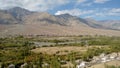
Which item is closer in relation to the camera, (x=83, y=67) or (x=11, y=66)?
(x=83, y=67)

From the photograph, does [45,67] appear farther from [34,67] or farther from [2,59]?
[2,59]

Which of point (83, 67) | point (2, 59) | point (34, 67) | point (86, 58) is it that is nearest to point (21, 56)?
point (2, 59)

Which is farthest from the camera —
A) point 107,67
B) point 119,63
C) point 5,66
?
point 5,66

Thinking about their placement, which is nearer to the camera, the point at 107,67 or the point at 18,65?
the point at 107,67

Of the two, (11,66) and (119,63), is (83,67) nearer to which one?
(119,63)

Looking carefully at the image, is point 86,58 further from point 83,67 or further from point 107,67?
point 107,67

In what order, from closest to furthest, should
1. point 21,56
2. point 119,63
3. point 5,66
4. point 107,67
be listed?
point 107,67 < point 119,63 < point 5,66 < point 21,56

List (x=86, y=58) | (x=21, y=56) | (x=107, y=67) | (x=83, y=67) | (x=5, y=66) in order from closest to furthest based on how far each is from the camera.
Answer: (x=107, y=67), (x=83, y=67), (x=5, y=66), (x=86, y=58), (x=21, y=56)

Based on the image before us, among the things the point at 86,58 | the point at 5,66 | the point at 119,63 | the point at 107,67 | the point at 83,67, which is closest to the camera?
the point at 107,67

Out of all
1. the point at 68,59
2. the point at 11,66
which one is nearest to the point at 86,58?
the point at 68,59
